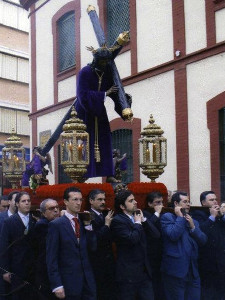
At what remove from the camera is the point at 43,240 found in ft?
17.3

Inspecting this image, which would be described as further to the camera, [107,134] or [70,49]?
[70,49]

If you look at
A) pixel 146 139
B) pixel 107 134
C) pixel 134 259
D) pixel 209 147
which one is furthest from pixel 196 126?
pixel 134 259

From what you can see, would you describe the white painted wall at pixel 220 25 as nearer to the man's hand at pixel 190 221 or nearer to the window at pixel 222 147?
the window at pixel 222 147

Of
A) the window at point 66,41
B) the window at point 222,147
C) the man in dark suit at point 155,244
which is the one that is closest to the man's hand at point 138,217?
the man in dark suit at point 155,244

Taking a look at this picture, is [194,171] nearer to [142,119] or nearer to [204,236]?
[142,119]

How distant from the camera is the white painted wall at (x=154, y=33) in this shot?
1058 cm

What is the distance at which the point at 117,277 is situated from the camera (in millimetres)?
5188

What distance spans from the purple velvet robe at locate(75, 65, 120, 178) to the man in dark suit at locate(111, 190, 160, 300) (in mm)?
1367

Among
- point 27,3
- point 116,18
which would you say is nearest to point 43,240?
point 116,18

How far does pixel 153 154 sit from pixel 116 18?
6061mm

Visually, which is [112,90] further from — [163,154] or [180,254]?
[180,254]

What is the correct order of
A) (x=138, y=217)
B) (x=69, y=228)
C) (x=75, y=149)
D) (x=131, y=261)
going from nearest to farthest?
(x=69, y=228), (x=131, y=261), (x=138, y=217), (x=75, y=149)

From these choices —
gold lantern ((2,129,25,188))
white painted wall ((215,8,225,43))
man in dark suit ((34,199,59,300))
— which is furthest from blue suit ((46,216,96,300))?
white painted wall ((215,8,225,43))

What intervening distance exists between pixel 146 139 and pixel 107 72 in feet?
3.79
